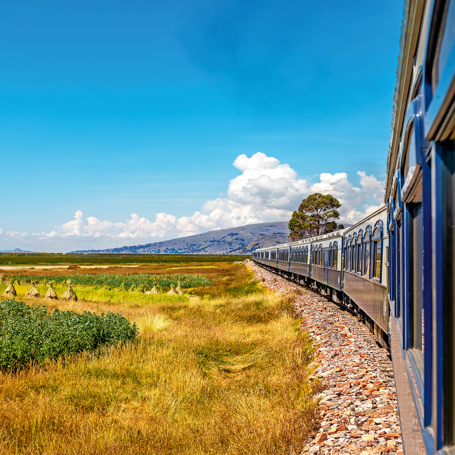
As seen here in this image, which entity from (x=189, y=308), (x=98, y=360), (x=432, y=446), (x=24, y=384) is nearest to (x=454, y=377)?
(x=432, y=446)

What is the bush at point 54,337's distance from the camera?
8.20m

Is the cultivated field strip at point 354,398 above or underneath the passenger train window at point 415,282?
underneath

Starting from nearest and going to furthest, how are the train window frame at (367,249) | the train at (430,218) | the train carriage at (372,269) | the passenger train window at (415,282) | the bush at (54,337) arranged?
1. the train at (430,218)
2. the passenger train window at (415,282)
3. the train carriage at (372,269)
4. the bush at (54,337)
5. the train window frame at (367,249)

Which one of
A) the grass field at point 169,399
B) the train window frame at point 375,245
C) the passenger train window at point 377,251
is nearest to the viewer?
the grass field at point 169,399

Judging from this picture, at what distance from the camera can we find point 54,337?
9.09 meters

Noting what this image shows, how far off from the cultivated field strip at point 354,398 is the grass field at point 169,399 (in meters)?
0.32

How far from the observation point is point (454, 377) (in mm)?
1394

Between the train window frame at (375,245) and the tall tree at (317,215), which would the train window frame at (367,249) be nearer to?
the train window frame at (375,245)

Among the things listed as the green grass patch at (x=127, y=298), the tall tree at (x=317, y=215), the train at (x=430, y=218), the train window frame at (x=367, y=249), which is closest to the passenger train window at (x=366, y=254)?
the train window frame at (x=367, y=249)

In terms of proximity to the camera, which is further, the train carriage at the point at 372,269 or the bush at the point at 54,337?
the bush at the point at 54,337

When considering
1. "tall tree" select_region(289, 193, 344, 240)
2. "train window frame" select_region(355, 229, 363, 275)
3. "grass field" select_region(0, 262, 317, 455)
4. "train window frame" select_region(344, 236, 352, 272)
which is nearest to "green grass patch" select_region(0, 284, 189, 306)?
"grass field" select_region(0, 262, 317, 455)

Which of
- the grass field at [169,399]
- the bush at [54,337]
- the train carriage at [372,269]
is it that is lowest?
the grass field at [169,399]

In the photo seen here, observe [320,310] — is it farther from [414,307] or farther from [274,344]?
[414,307]

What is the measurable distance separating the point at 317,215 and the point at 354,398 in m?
63.0
